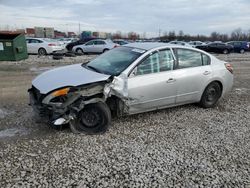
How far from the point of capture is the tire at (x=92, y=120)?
400 cm

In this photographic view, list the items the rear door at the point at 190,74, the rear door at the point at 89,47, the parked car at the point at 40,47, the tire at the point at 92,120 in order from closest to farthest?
the tire at the point at 92,120
the rear door at the point at 190,74
the parked car at the point at 40,47
the rear door at the point at 89,47

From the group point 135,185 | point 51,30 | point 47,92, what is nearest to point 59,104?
point 47,92

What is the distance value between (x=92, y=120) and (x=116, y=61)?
132 centimetres

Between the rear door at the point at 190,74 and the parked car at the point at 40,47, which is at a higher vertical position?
the parked car at the point at 40,47

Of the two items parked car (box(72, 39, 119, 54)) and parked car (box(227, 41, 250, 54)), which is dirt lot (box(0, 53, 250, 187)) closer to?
parked car (box(72, 39, 119, 54))

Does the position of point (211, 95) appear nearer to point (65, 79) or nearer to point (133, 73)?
point (133, 73)

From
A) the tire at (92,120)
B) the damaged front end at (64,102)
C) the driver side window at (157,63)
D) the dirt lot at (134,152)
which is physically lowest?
the dirt lot at (134,152)

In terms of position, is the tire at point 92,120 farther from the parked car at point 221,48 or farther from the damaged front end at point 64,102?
the parked car at point 221,48

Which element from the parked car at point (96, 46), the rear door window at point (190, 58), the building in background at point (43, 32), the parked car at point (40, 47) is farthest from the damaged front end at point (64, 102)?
the building in background at point (43, 32)

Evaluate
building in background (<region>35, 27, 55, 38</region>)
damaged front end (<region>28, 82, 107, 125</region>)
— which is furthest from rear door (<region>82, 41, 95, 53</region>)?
building in background (<region>35, 27, 55, 38</region>)

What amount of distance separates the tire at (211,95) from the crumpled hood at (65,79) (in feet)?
8.22

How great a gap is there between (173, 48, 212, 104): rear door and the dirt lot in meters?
0.43

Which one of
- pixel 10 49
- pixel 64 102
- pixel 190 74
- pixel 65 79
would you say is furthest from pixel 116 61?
pixel 10 49

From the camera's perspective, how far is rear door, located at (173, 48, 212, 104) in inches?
192
